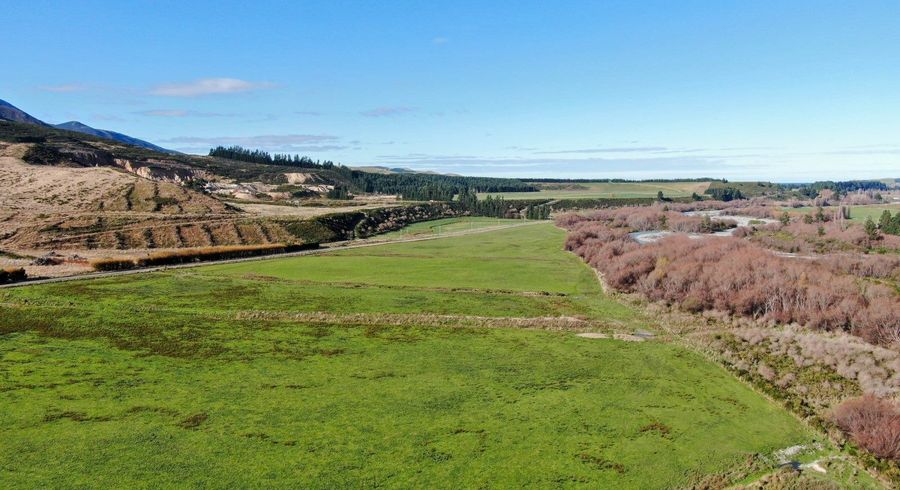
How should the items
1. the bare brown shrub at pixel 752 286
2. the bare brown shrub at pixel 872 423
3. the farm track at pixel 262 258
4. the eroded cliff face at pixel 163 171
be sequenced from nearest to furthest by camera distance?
1. the bare brown shrub at pixel 872 423
2. the bare brown shrub at pixel 752 286
3. the farm track at pixel 262 258
4. the eroded cliff face at pixel 163 171

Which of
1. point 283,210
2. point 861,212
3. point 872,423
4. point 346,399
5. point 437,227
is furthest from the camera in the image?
point 861,212

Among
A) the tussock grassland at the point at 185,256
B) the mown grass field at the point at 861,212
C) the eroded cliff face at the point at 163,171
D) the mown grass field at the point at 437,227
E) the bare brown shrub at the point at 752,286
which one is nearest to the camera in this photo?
the bare brown shrub at the point at 752,286

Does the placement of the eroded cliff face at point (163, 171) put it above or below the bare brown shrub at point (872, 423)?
above

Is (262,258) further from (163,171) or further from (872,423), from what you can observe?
(163,171)

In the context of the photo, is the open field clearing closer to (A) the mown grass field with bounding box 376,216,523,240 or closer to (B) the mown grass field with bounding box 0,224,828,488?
(A) the mown grass field with bounding box 376,216,523,240

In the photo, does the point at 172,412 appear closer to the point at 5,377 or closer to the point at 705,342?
the point at 5,377

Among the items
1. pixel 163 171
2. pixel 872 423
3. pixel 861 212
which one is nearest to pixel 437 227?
pixel 163 171

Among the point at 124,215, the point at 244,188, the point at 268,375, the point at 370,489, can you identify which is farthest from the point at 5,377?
the point at 244,188

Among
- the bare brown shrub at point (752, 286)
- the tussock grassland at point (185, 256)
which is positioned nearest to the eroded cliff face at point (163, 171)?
the tussock grassland at point (185, 256)

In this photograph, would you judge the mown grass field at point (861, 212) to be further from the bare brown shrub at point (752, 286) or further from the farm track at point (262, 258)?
the bare brown shrub at point (752, 286)
